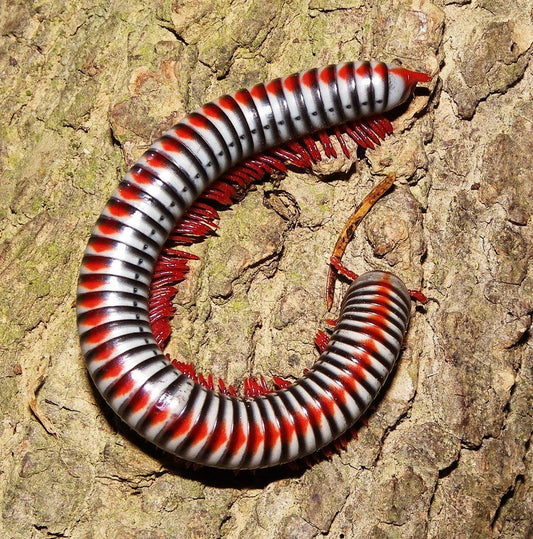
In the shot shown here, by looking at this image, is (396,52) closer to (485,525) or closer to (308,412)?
(308,412)

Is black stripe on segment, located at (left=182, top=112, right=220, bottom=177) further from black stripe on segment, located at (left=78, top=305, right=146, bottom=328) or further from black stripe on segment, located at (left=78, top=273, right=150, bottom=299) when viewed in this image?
black stripe on segment, located at (left=78, top=305, right=146, bottom=328)

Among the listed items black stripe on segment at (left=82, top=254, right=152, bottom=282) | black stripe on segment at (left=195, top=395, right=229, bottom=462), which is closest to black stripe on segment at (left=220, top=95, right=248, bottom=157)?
black stripe on segment at (left=82, top=254, right=152, bottom=282)

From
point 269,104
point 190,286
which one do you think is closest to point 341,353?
point 190,286

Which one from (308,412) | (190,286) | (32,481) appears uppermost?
(190,286)

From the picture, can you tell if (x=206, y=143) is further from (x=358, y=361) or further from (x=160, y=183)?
(x=358, y=361)

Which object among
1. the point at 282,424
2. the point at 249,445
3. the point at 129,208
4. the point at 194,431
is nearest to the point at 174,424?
the point at 194,431

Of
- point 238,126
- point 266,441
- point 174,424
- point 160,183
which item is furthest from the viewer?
point 238,126

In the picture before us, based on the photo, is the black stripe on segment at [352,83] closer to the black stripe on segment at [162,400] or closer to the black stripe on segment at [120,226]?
the black stripe on segment at [120,226]
